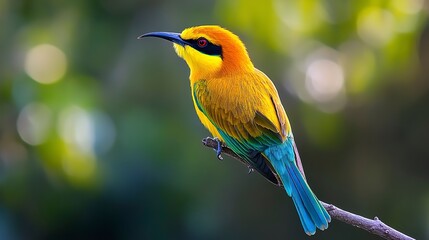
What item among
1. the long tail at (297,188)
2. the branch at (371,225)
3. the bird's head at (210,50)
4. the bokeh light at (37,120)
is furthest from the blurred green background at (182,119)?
the branch at (371,225)

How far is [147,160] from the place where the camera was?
562 cm

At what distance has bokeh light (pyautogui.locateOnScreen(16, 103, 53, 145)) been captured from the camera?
4.31m

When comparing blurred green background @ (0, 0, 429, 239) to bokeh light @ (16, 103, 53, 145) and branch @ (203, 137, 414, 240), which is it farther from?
branch @ (203, 137, 414, 240)

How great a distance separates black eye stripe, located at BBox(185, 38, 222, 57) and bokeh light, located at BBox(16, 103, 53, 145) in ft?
3.60

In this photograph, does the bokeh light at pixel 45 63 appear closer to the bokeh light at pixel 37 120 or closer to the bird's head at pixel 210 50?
the bokeh light at pixel 37 120

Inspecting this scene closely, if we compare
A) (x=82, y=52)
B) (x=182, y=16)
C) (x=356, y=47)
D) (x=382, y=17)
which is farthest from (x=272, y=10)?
(x=82, y=52)

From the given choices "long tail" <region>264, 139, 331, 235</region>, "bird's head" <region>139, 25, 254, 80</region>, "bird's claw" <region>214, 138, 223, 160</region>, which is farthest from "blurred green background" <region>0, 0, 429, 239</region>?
"long tail" <region>264, 139, 331, 235</region>

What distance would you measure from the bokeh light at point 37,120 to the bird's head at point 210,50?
38.8 inches

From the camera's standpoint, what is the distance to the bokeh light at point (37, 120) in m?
4.31

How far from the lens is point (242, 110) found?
3.34m

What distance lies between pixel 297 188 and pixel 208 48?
608 millimetres

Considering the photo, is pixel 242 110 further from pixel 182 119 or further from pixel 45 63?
pixel 182 119

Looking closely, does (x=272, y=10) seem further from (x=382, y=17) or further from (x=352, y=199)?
(x=352, y=199)

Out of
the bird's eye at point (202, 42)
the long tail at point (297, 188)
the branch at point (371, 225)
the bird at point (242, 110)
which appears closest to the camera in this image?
the branch at point (371, 225)
